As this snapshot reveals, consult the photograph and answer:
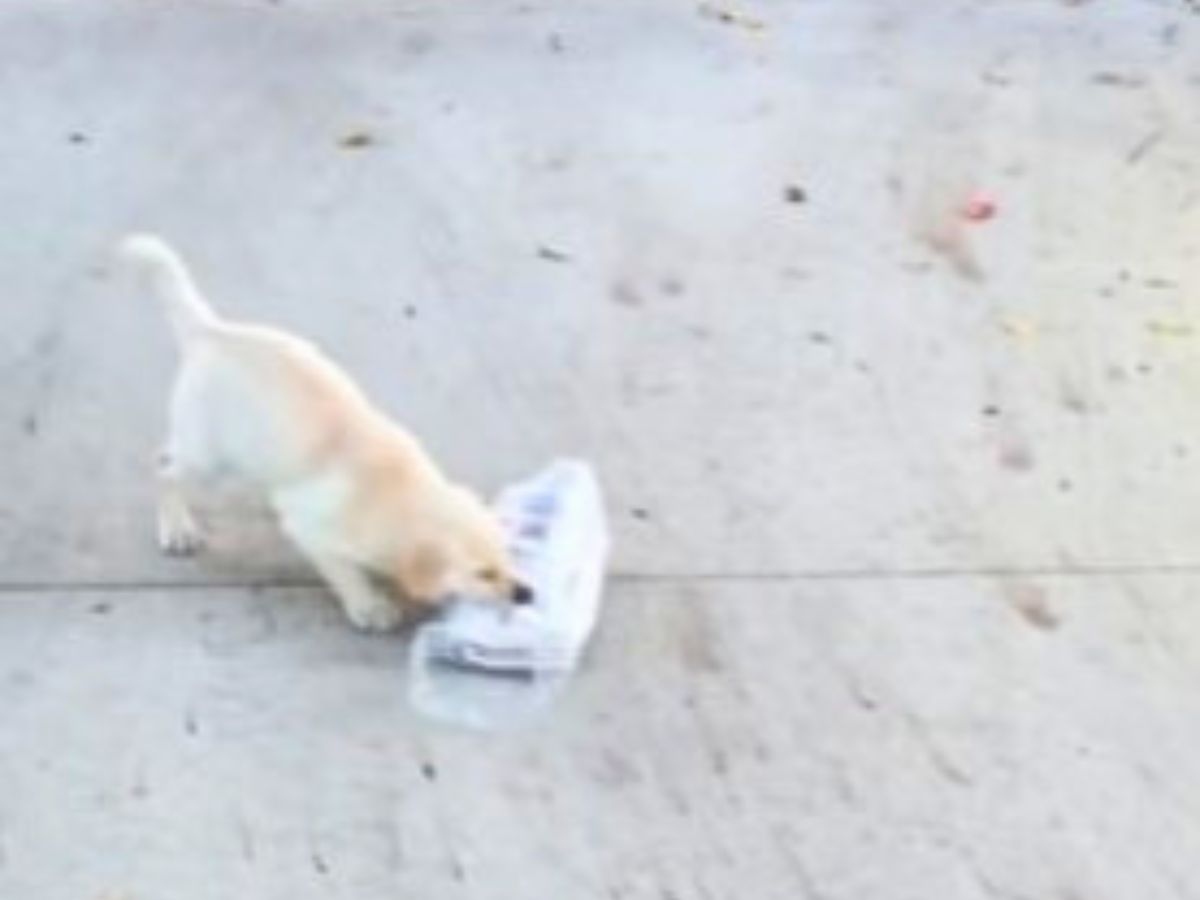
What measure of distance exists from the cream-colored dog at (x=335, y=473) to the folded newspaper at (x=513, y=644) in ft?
0.15

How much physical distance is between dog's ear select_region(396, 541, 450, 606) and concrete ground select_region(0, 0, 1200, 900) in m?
0.12

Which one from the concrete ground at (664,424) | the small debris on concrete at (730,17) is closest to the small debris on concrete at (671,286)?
the concrete ground at (664,424)

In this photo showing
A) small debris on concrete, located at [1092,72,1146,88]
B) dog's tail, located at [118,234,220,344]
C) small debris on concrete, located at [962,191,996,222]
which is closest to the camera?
dog's tail, located at [118,234,220,344]

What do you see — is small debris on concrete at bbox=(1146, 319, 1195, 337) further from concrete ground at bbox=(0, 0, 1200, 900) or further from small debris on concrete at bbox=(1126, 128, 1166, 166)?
small debris on concrete at bbox=(1126, 128, 1166, 166)

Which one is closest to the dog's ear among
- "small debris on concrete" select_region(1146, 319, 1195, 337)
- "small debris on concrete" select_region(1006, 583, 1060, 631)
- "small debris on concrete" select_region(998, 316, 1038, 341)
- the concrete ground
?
the concrete ground

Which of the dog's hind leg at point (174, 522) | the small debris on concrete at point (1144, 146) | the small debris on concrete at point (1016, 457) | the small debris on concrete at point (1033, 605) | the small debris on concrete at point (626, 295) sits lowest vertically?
the small debris on concrete at point (626, 295)

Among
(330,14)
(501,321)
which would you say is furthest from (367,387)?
(330,14)

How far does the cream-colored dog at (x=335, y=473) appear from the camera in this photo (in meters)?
2.95

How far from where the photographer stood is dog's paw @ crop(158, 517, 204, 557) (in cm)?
323

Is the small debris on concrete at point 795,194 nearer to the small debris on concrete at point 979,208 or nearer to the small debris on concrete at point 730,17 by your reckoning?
the small debris on concrete at point 979,208

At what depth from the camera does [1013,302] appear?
3875 millimetres

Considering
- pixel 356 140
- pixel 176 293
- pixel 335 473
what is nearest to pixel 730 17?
pixel 356 140

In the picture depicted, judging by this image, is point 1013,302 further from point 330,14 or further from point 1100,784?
point 330,14

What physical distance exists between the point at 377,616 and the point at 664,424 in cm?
66
